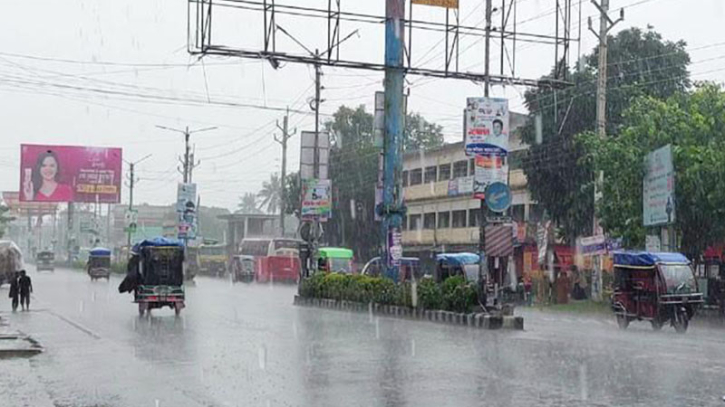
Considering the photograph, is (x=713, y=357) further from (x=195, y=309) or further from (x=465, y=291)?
(x=195, y=309)

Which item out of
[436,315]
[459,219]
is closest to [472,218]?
[459,219]

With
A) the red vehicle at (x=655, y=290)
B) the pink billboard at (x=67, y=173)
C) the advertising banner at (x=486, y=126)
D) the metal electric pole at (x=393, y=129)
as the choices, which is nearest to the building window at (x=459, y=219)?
the pink billboard at (x=67, y=173)

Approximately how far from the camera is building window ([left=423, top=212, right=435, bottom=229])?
7162 centimetres

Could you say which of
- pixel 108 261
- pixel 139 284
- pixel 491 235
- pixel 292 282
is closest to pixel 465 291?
pixel 491 235

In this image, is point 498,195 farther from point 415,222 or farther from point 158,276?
point 415,222

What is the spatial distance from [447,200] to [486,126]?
1657 inches

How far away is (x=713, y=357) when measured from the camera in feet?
56.3

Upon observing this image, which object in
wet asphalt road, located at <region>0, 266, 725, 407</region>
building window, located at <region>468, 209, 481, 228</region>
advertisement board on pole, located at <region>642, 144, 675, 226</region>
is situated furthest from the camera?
building window, located at <region>468, 209, 481, 228</region>

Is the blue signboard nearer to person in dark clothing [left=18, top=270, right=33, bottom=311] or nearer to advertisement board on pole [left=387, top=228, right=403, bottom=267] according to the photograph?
advertisement board on pole [left=387, top=228, right=403, bottom=267]

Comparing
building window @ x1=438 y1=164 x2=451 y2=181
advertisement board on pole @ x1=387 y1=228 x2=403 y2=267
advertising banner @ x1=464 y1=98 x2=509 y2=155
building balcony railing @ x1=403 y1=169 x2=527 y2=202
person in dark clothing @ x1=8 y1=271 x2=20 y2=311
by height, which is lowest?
person in dark clothing @ x1=8 y1=271 x2=20 y2=311

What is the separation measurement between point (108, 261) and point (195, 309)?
136ft

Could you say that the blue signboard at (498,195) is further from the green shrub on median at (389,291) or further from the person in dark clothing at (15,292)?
the person in dark clothing at (15,292)

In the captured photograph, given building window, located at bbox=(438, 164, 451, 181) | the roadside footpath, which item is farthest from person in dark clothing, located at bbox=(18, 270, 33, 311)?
building window, located at bbox=(438, 164, 451, 181)

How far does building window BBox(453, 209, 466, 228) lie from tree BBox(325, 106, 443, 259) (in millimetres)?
7846
